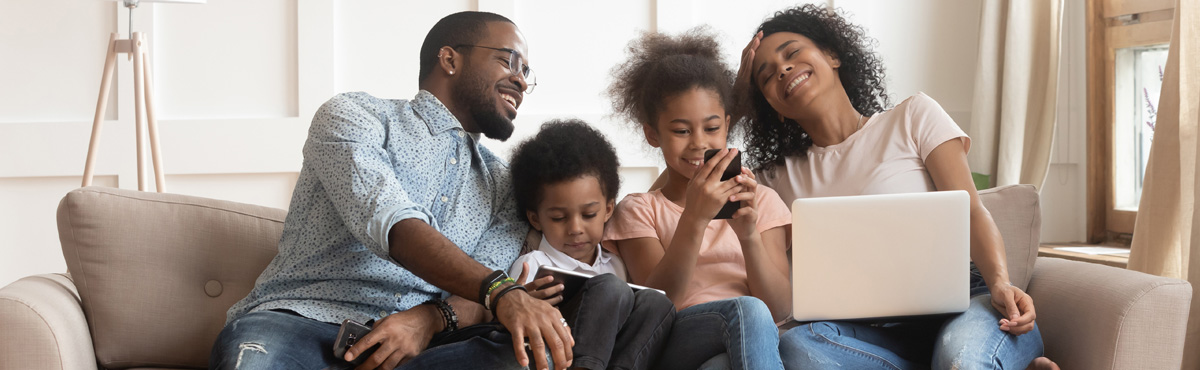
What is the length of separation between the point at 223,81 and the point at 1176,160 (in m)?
3.38

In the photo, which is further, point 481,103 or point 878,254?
point 481,103

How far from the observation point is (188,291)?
1919mm

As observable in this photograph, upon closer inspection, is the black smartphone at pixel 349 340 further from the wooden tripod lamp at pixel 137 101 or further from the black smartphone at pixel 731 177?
the wooden tripod lamp at pixel 137 101

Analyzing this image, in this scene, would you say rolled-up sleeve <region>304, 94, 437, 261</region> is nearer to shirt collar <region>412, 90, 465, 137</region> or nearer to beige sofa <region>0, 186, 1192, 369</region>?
shirt collar <region>412, 90, 465, 137</region>

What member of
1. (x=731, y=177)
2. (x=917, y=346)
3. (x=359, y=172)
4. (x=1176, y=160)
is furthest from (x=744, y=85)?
(x=1176, y=160)

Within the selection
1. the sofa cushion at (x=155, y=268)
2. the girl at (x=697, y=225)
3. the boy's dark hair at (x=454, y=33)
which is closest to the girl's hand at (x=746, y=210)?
the girl at (x=697, y=225)

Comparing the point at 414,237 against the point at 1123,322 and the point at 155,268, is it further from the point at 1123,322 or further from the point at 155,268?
the point at 1123,322

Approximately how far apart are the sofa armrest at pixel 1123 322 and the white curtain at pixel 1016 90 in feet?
7.10

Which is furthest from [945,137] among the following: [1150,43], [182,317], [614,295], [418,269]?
[1150,43]

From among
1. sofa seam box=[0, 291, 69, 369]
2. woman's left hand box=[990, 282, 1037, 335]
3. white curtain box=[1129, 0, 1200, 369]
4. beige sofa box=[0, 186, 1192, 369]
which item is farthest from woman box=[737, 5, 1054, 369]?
sofa seam box=[0, 291, 69, 369]

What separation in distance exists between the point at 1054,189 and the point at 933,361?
2.82m

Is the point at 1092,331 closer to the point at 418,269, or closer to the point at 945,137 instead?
the point at 945,137

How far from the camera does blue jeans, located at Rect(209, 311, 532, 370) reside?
5.12 feet

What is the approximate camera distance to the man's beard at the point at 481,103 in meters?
2.12
